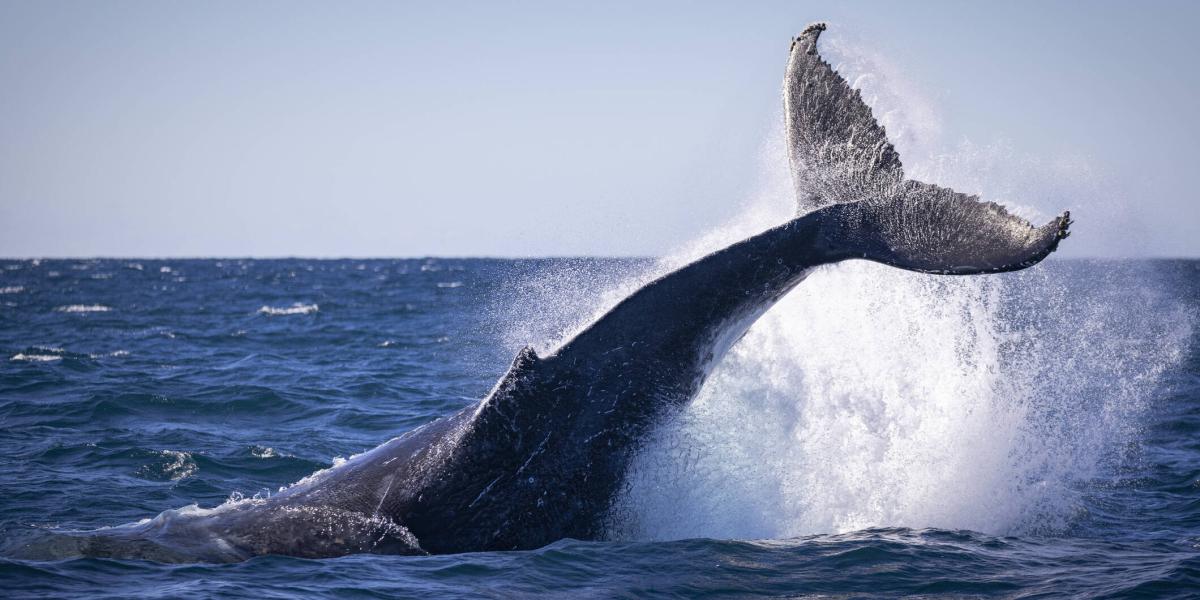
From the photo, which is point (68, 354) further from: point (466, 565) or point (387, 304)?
point (387, 304)

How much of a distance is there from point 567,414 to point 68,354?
1890 cm

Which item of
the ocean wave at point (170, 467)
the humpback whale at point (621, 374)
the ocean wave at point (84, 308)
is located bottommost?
the ocean wave at point (170, 467)

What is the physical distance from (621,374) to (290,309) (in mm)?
34936

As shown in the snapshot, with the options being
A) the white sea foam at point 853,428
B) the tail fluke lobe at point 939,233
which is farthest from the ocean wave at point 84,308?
the tail fluke lobe at point 939,233

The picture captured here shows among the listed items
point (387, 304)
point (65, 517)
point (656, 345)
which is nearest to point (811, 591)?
point (656, 345)

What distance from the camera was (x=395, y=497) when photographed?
6742mm

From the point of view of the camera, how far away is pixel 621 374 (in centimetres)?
629

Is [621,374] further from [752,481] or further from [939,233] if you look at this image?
[752,481]

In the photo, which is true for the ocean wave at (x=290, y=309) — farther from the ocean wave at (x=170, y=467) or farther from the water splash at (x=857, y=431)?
the water splash at (x=857, y=431)

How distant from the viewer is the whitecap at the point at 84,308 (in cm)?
3878

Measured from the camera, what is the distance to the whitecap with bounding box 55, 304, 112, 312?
38781 mm

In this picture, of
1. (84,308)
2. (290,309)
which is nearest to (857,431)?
(290,309)

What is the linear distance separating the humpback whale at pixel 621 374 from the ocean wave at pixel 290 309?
31126 mm

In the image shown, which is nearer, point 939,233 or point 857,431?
point 939,233
